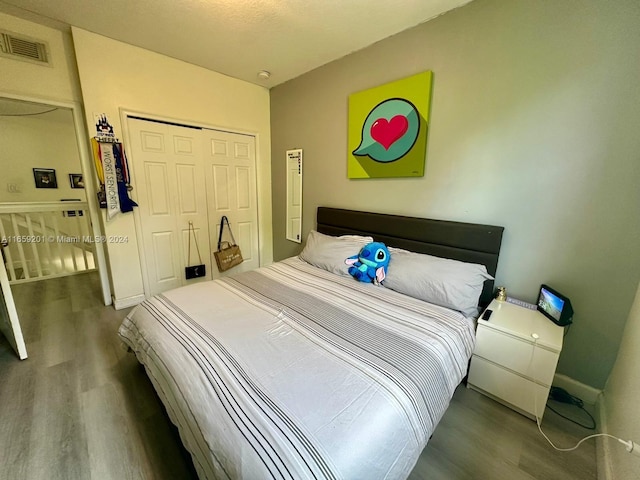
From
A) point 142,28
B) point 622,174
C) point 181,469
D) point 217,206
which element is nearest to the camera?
point 181,469

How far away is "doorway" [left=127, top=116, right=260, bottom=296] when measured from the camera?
267 cm

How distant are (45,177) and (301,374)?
5588 millimetres

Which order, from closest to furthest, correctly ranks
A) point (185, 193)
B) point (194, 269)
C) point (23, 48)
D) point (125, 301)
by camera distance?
point (23, 48) → point (125, 301) → point (185, 193) → point (194, 269)

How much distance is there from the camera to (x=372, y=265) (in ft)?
6.49

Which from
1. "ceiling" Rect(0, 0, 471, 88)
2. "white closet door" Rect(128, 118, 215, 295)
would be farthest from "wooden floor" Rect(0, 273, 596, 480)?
"ceiling" Rect(0, 0, 471, 88)

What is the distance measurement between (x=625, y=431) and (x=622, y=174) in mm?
1254

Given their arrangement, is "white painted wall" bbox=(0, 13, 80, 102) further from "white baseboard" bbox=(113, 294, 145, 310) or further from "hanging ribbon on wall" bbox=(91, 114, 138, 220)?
"white baseboard" bbox=(113, 294, 145, 310)

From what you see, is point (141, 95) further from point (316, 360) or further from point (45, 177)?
point (45, 177)

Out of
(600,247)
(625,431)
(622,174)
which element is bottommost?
(625,431)

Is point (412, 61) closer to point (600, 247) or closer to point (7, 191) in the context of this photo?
point (600, 247)

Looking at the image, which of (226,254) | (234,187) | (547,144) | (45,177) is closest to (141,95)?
(234,187)

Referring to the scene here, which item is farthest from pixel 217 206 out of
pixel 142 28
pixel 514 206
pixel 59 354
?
pixel 514 206

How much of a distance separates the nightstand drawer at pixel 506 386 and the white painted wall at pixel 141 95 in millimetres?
3250

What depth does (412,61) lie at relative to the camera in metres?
2.04
